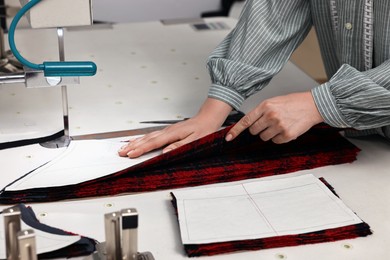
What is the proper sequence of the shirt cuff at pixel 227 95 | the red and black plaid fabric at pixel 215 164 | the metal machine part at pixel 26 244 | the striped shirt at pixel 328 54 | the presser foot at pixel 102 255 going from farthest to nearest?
the shirt cuff at pixel 227 95, the striped shirt at pixel 328 54, the red and black plaid fabric at pixel 215 164, the presser foot at pixel 102 255, the metal machine part at pixel 26 244

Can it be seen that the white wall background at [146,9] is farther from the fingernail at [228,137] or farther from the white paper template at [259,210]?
the white paper template at [259,210]

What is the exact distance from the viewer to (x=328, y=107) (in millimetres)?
1236

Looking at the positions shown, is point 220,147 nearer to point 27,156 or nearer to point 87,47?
point 27,156

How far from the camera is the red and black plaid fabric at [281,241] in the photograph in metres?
0.95

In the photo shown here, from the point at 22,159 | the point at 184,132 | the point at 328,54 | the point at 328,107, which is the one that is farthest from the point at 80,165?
the point at 328,54

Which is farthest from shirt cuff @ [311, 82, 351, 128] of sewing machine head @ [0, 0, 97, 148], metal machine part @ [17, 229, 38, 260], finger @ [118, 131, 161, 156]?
metal machine part @ [17, 229, 38, 260]

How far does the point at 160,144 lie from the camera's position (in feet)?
4.21

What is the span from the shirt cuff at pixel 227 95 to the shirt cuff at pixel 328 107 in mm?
218

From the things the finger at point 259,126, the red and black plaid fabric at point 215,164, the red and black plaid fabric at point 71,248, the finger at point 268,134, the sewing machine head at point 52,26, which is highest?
the sewing machine head at point 52,26

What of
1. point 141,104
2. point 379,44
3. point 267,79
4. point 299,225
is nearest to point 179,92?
point 141,104

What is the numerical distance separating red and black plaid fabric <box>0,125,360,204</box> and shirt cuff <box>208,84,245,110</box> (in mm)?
156

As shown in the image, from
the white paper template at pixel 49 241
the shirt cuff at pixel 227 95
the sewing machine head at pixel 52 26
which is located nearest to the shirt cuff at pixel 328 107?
the shirt cuff at pixel 227 95

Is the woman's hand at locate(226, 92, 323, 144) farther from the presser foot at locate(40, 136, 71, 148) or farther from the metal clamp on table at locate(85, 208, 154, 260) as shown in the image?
the metal clamp on table at locate(85, 208, 154, 260)

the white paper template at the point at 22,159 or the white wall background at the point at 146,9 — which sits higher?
the white wall background at the point at 146,9
